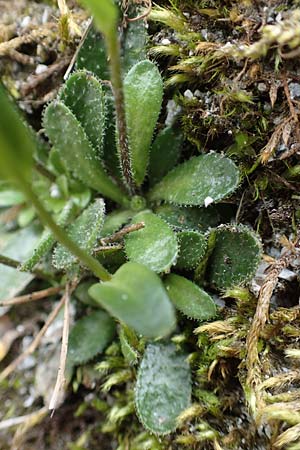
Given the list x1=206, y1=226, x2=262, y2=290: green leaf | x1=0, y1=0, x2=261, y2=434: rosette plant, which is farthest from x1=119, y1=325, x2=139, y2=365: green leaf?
x1=206, y1=226, x2=262, y2=290: green leaf

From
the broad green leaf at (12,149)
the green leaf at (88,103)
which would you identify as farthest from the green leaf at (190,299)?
the broad green leaf at (12,149)

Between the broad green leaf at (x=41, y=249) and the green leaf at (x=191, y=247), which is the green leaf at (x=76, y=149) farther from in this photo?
the green leaf at (x=191, y=247)

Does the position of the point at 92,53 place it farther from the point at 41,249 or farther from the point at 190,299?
the point at 190,299

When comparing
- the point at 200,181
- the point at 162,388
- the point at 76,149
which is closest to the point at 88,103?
the point at 76,149

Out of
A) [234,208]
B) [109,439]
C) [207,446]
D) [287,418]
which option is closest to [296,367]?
[287,418]

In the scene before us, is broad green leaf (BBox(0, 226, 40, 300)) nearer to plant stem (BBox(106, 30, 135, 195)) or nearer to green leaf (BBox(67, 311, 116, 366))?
green leaf (BBox(67, 311, 116, 366))

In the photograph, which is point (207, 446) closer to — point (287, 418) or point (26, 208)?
point (287, 418)
